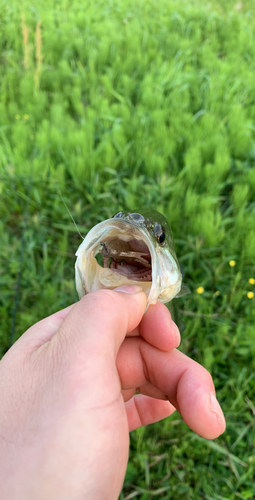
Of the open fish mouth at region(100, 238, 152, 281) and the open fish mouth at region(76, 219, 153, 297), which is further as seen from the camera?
the open fish mouth at region(100, 238, 152, 281)

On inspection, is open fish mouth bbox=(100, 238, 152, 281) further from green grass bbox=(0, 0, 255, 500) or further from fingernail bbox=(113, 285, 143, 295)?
green grass bbox=(0, 0, 255, 500)

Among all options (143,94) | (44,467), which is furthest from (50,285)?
(143,94)

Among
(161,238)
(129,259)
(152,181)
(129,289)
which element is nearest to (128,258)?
(129,259)

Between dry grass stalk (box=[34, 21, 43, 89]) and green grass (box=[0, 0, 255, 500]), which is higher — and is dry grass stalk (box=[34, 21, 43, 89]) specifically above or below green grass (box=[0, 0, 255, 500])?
above

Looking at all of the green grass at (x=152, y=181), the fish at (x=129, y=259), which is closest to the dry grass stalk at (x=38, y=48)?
the green grass at (x=152, y=181)

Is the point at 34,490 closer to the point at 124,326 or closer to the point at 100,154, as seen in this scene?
the point at 124,326

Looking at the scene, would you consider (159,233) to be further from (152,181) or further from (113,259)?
(152,181)

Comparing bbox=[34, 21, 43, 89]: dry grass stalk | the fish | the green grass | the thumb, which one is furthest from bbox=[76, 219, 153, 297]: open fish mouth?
bbox=[34, 21, 43, 89]: dry grass stalk
